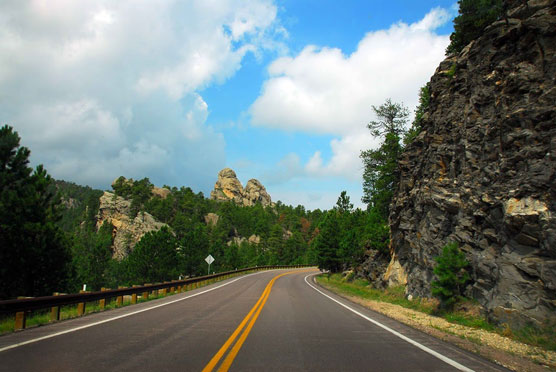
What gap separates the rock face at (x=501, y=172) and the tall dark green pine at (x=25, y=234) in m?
22.2

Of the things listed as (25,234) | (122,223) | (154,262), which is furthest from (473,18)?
(122,223)

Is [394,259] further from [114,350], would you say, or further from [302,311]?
[114,350]

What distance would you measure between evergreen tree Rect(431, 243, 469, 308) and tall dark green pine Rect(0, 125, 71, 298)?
22.0 metres

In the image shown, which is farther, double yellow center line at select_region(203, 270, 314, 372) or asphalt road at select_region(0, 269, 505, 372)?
asphalt road at select_region(0, 269, 505, 372)

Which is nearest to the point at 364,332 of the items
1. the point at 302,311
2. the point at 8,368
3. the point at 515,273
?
the point at 302,311

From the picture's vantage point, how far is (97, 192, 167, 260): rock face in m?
91.4

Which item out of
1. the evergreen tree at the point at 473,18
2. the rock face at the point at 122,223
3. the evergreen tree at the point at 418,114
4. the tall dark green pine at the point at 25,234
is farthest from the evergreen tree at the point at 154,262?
the rock face at the point at 122,223

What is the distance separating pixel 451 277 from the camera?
12.9 metres

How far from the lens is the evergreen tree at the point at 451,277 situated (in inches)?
508

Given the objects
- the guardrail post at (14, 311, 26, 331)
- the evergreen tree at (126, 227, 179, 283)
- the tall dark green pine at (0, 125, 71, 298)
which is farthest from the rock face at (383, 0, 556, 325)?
the evergreen tree at (126, 227, 179, 283)

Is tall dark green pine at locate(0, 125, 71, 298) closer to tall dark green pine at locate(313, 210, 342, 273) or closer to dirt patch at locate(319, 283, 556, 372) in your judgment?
dirt patch at locate(319, 283, 556, 372)

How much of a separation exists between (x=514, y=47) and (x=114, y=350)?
Result: 16.7 meters

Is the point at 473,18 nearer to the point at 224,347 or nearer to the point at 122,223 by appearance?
the point at 224,347

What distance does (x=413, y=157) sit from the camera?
2553cm
